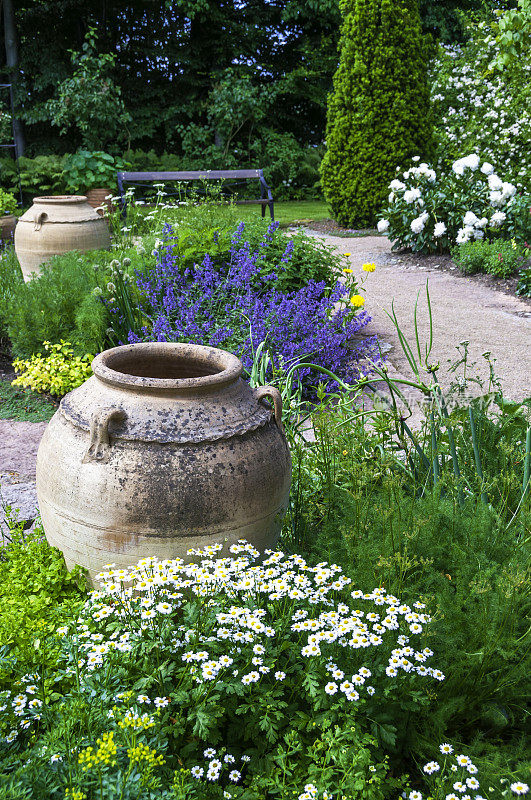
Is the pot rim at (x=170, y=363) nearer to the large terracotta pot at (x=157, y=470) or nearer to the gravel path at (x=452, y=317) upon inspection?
the large terracotta pot at (x=157, y=470)

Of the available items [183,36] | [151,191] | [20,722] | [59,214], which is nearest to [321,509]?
[20,722]

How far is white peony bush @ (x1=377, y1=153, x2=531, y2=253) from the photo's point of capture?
7.93 m

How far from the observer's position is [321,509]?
2.80m

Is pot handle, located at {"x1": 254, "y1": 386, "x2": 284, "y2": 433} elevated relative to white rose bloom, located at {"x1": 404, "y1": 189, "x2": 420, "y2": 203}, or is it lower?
lower

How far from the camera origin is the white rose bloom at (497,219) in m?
7.73

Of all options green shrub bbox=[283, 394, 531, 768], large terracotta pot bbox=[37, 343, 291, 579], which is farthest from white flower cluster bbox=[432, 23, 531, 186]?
large terracotta pot bbox=[37, 343, 291, 579]

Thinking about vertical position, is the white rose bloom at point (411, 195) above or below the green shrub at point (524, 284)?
above

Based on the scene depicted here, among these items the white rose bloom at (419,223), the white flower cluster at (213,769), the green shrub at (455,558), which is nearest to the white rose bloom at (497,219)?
the white rose bloom at (419,223)

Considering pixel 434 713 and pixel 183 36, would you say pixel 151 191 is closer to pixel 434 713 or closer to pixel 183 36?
pixel 183 36

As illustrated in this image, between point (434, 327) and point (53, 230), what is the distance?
3542 millimetres

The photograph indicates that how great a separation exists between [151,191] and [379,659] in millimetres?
11684

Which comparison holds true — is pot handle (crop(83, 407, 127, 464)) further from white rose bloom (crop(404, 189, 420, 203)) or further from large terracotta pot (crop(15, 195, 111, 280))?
white rose bloom (crop(404, 189, 420, 203))

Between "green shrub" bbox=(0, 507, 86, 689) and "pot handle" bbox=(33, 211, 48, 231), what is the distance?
4151mm

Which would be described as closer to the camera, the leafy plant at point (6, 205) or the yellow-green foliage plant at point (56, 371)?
the yellow-green foliage plant at point (56, 371)
